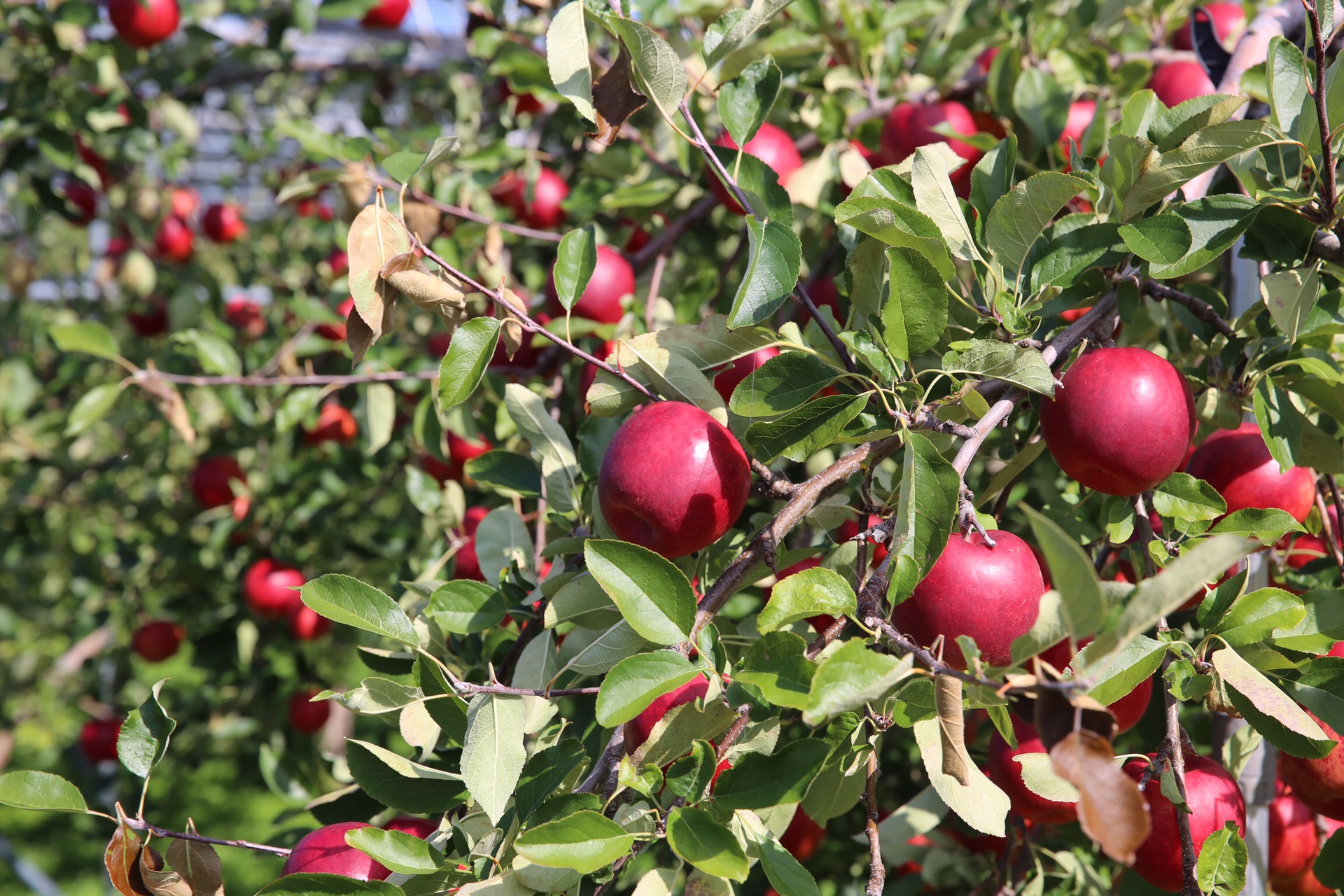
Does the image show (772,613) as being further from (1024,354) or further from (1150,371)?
(1150,371)

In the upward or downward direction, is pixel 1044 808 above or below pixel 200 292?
above

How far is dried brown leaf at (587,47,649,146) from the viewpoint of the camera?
0.97 m

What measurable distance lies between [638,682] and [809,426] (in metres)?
0.29

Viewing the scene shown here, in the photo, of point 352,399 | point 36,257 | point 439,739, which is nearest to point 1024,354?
point 439,739

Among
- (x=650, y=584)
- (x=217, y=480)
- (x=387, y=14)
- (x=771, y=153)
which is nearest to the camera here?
(x=650, y=584)

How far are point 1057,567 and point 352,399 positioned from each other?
7.10 feet

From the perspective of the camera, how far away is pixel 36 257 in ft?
15.2

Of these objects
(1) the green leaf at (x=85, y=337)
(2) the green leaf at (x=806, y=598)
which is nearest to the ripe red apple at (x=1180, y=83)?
(2) the green leaf at (x=806, y=598)

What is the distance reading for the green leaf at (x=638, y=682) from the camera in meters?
0.71

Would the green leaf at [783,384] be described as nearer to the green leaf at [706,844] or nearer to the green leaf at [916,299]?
the green leaf at [916,299]

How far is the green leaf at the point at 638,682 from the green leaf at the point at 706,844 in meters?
0.09

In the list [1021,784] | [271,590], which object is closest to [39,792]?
[1021,784]

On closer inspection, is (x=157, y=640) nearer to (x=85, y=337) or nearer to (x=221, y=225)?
(x=85, y=337)

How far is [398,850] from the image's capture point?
0.80 meters
